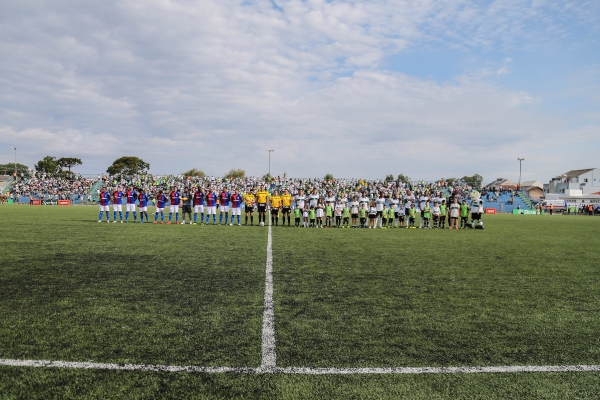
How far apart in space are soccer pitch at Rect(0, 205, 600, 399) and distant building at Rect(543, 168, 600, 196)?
273 ft

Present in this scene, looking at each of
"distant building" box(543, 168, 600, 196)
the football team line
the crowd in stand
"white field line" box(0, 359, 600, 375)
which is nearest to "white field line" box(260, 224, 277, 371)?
the football team line

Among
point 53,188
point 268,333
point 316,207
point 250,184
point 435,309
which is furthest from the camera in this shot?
point 53,188

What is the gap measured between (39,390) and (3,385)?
0.32m

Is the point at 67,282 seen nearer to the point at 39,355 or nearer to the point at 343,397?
the point at 39,355

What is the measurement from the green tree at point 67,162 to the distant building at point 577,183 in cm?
10648

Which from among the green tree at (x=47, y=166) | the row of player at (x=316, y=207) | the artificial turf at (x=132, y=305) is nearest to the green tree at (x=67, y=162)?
the green tree at (x=47, y=166)

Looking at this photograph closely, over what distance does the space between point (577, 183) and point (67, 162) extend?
11113 centimetres

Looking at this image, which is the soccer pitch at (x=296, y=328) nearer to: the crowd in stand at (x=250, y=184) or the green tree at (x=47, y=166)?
the crowd in stand at (x=250, y=184)

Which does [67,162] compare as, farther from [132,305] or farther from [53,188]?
[132,305]

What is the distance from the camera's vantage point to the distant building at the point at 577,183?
77.8 meters

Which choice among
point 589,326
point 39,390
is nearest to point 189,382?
point 39,390

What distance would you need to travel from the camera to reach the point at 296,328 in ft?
14.9

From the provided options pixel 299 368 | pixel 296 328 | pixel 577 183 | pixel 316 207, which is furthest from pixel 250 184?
pixel 577 183

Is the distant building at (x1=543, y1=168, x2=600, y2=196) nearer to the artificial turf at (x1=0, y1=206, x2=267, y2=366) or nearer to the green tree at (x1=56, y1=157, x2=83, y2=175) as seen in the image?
the artificial turf at (x1=0, y1=206, x2=267, y2=366)
